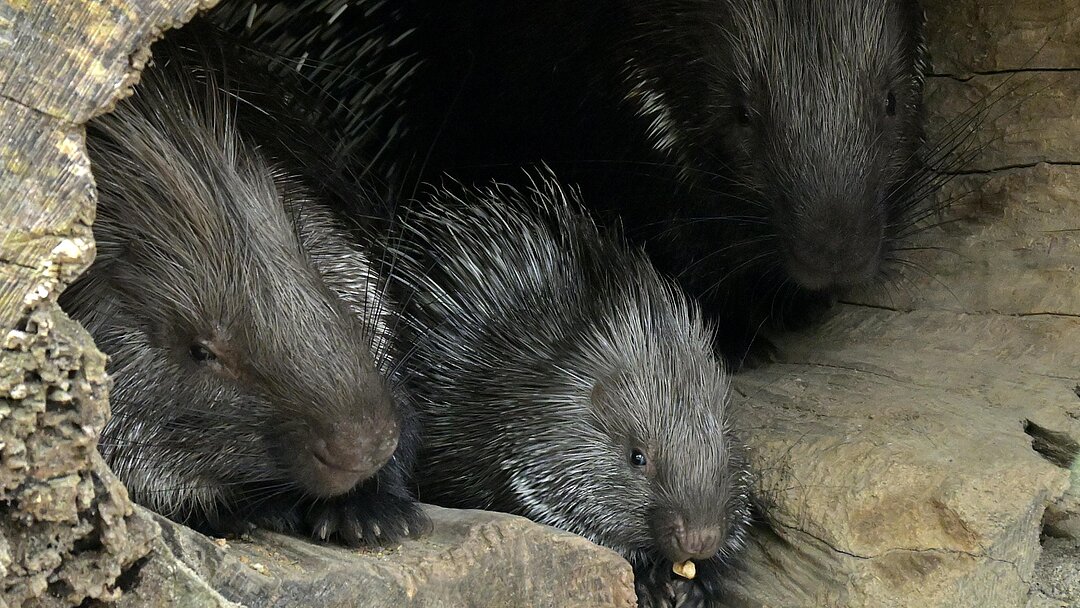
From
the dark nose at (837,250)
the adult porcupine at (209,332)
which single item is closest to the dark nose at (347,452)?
the adult porcupine at (209,332)

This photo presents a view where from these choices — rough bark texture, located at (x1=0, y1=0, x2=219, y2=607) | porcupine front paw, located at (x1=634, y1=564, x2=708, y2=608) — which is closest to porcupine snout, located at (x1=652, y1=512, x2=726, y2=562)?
porcupine front paw, located at (x1=634, y1=564, x2=708, y2=608)

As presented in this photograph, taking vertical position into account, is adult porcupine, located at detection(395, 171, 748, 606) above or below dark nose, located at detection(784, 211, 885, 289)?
below

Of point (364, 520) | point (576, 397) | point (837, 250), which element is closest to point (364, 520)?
point (364, 520)

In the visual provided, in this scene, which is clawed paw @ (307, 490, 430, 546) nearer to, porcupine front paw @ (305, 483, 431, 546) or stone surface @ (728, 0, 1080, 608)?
porcupine front paw @ (305, 483, 431, 546)

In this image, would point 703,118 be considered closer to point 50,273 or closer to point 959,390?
point 959,390

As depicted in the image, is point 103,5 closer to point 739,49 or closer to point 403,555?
point 403,555

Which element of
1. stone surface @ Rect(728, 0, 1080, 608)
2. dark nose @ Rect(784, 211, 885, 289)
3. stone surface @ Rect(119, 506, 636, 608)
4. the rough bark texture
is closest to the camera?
the rough bark texture

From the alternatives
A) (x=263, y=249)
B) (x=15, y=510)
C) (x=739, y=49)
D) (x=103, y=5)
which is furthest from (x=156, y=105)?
(x=739, y=49)

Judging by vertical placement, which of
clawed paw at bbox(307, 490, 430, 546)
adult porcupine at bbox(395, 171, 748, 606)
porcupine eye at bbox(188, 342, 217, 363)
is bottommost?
adult porcupine at bbox(395, 171, 748, 606)
